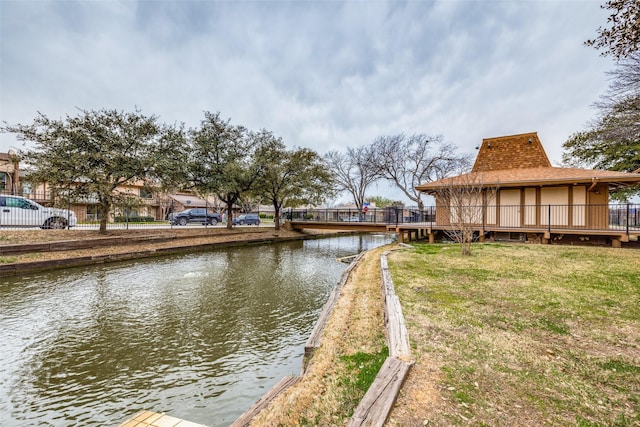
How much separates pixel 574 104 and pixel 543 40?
562cm

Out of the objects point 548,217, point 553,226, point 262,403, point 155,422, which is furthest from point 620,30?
point 553,226

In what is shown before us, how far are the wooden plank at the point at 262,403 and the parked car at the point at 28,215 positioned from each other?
1565 centimetres

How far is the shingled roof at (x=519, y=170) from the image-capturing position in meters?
11.9

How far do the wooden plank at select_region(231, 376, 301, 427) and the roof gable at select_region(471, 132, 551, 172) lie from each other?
15.6 m

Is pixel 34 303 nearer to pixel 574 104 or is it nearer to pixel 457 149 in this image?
pixel 574 104

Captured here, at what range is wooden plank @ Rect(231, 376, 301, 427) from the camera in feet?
6.88

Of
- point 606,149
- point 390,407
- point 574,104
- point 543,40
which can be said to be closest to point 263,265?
point 390,407

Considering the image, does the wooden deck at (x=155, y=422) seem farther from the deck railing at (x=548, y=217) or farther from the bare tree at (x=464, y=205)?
the deck railing at (x=548, y=217)

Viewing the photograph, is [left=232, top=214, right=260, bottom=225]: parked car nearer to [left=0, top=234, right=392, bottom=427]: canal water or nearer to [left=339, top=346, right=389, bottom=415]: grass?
[left=0, top=234, right=392, bottom=427]: canal water

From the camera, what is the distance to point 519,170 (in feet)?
48.9

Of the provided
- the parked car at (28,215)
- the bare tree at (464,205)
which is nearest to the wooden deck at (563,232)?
the bare tree at (464,205)

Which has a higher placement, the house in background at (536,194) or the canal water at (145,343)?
the house in background at (536,194)

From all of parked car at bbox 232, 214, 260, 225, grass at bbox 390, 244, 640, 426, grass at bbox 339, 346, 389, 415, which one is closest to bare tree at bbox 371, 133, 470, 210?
parked car at bbox 232, 214, 260, 225

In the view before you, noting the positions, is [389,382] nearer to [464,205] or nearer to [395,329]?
[395,329]
